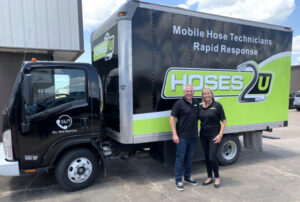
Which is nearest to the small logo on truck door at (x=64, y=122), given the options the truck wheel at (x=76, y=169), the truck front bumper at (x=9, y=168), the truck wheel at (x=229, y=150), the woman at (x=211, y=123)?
the truck wheel at (x=76, y=169)

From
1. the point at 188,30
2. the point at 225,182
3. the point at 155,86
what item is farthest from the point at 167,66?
the point at 225,182

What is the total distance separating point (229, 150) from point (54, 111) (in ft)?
13.2

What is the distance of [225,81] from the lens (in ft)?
15.6

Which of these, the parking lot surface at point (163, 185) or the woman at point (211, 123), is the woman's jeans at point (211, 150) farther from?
the parking lot surface at point (163, 185)

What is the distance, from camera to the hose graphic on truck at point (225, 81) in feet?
13.9

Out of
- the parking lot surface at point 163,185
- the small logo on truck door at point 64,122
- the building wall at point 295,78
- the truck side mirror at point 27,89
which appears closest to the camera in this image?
the truck side mirror at point 27,89

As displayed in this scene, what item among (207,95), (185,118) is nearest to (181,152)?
(185,118)

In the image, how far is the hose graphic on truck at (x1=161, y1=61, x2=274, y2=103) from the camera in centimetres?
425

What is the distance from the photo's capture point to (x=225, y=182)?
4.32m

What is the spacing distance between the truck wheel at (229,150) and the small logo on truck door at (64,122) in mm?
3336

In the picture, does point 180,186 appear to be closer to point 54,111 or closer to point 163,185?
point 163,185

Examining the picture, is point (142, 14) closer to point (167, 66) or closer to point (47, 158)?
point (167, 66)

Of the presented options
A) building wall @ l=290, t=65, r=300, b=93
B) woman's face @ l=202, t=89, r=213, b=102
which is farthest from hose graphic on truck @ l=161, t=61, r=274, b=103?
building wall @ l=290, t=65, r=300, b=93

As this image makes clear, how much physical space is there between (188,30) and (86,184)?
348 centimetres
